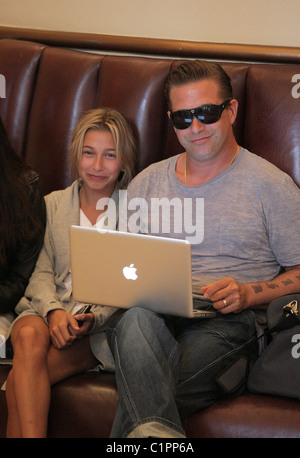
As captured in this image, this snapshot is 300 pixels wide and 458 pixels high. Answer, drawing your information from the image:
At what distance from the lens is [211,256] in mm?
1894

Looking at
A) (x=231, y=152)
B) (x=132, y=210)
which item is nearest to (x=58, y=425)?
(x=132, y=210)

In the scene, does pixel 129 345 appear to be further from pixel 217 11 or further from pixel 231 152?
pixel 217 11

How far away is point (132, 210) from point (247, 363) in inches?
23.6

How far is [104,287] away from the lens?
167 cm

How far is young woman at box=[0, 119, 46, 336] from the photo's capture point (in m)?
1.92

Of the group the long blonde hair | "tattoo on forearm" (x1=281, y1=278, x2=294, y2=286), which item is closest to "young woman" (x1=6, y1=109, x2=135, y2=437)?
the long blonde hair

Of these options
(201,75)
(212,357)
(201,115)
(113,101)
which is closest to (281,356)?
(212,357)

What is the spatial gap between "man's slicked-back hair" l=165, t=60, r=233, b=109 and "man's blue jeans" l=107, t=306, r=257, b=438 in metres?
0.64

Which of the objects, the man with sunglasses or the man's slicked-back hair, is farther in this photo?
the man's slicked-back hair

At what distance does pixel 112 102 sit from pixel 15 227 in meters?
0.58

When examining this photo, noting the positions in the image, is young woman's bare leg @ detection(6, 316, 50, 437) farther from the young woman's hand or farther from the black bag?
the black bag

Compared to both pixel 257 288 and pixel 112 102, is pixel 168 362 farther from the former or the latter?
pixel 112 102

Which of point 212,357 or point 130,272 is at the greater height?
point 130,272

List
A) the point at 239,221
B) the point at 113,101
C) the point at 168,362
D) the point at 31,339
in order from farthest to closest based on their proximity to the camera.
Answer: the point at 113,101 → the point at 239,221 → the point at 31,339 → the point at 168,362
